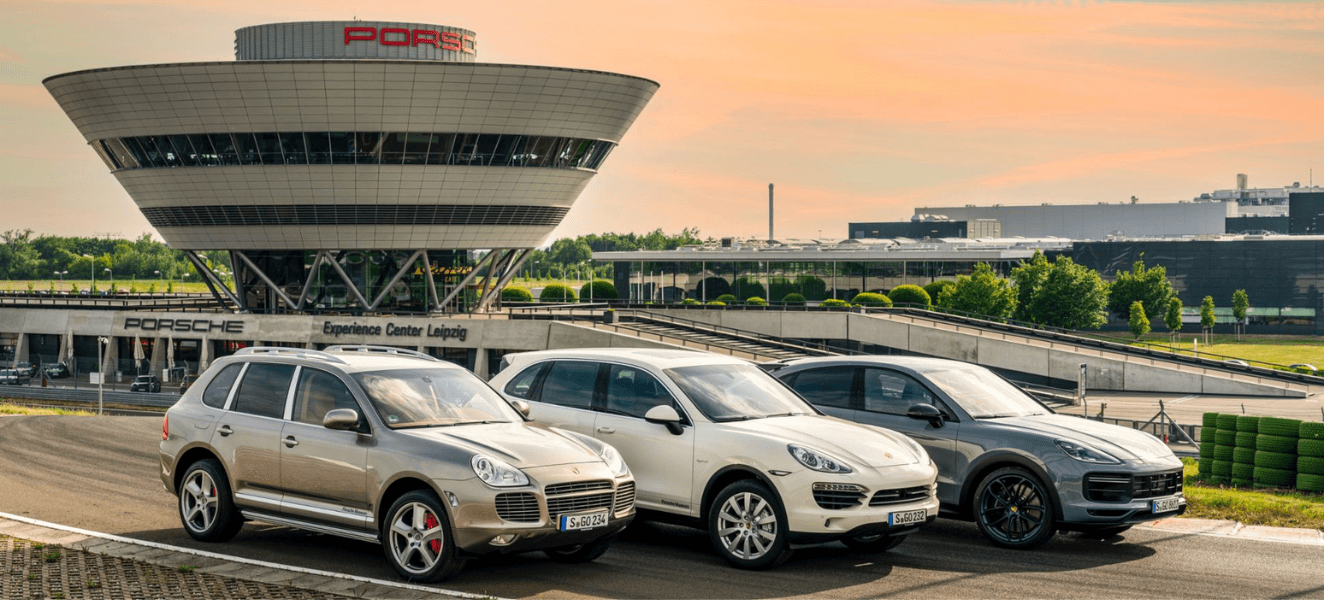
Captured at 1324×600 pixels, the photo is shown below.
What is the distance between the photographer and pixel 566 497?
35.9 ft

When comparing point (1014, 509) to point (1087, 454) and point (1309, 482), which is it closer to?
point (1087, 454)

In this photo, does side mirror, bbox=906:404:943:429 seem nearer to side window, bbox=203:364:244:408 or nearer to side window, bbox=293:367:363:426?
side window, bbox=293:367:363:426

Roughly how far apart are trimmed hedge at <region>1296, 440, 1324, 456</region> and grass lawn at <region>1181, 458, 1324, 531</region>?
20.0 inches

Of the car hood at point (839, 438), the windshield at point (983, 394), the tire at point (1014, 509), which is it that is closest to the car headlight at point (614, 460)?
the car hood at point (839, 438)

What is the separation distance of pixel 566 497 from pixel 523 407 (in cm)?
190

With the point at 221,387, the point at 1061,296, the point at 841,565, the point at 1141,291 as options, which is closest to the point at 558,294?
the point at 1061,296

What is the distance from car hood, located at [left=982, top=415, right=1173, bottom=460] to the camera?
13125 millimetres

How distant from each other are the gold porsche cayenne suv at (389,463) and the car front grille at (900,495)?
220 cm

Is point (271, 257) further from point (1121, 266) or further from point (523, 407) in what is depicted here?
point (1121, 266)

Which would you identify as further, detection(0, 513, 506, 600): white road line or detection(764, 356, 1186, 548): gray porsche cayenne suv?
detection(764, 356, 1186, 548): gray porsche cayenne suv

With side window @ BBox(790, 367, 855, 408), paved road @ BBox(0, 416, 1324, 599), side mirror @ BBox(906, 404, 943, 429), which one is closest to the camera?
paved road @ BBox(0, 416, 1324, 599)

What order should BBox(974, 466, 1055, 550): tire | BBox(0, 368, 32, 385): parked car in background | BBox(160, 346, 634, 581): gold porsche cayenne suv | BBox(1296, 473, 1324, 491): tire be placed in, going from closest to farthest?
BBox(160, 346, 634, 581): gold porsche cayenne suv, BBox(974, 466, 1055, 550): tire, BBox(1296, 473, 1324, 491): tire, BBox(0, 368, 32, 385): parked car in background

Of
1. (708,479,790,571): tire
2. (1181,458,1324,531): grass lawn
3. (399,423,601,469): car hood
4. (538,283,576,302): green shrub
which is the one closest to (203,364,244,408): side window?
(399,423,601,469): car hood

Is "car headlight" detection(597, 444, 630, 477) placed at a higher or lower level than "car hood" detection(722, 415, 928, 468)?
lower
